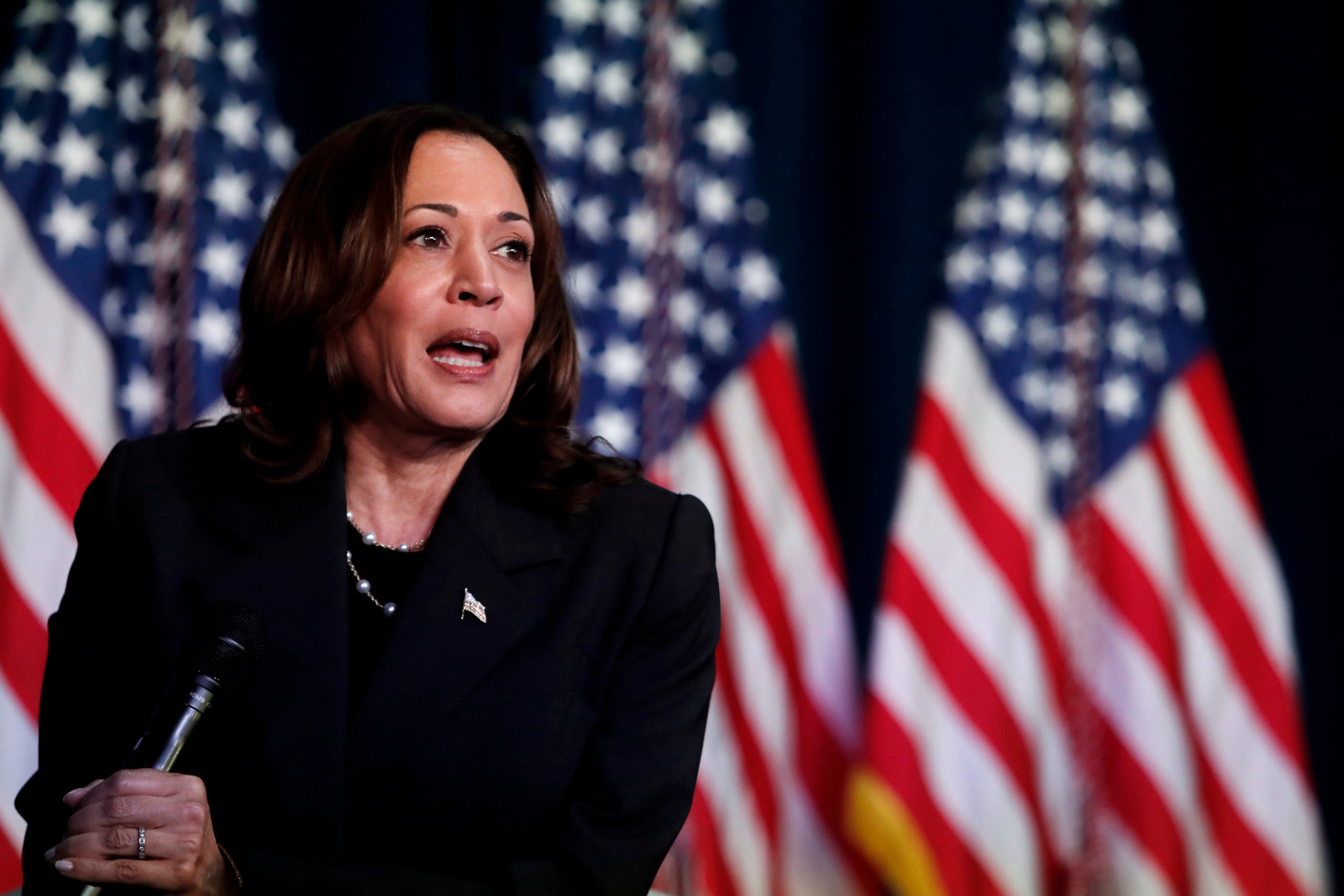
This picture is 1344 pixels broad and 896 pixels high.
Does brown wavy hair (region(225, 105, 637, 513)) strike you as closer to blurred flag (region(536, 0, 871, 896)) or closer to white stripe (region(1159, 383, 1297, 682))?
blurred flag (region(536, 0, 871, 896))

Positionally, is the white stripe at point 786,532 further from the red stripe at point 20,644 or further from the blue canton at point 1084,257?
the red stripe at point 20,644

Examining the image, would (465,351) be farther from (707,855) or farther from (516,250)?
(707,855)

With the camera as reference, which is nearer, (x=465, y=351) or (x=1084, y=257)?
(x=465, y=351)

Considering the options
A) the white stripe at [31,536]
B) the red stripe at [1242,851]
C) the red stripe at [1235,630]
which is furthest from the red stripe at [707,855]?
the white stripe at [31,536]

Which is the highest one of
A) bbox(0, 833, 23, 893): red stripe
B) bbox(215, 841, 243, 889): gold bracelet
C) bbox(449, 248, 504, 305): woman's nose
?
bbox(449, 248, 504, 305): woman's nose

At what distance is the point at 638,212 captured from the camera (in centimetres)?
284

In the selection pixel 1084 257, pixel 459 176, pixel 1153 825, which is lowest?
pixel 1153 825

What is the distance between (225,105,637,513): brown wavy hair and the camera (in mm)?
1484

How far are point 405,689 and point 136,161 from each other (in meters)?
1.85

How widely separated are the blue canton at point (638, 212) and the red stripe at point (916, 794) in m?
0.82

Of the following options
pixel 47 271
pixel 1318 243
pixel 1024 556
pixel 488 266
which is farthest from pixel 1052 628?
pixel 47 271

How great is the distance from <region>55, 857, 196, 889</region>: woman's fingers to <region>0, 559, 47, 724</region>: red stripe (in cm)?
158

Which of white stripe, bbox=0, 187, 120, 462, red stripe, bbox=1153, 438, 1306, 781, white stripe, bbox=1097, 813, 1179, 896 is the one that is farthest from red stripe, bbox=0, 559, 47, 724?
red stripe, bbox=1153, 438, 1306, 781

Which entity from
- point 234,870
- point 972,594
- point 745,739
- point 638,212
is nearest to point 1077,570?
point 972,594
